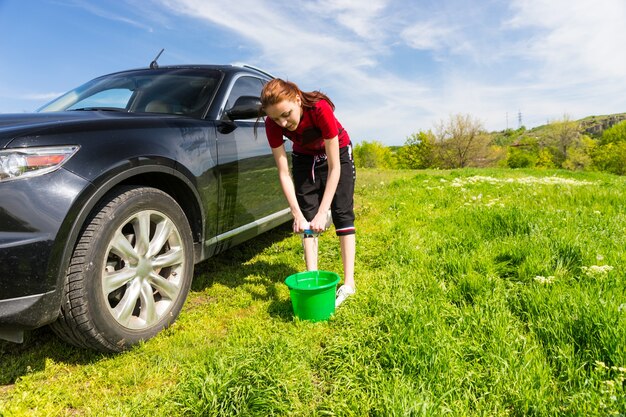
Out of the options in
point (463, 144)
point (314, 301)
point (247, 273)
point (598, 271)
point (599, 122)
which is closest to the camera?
point (314, 301)

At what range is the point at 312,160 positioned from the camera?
298 cm

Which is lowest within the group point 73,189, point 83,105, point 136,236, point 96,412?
point 96,412

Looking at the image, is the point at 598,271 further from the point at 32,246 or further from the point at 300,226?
the point at 32,246

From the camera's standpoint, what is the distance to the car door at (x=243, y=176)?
116 inches

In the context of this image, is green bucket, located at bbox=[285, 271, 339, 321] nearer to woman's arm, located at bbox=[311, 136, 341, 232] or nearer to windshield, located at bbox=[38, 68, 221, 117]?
woman's arm, located at bbox=[311, 136, 341, 232]

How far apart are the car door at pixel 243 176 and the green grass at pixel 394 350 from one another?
0.53 metres

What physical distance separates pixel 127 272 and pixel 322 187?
1480 mm

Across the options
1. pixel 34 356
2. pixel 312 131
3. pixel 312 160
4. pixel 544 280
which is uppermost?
pixel 312 131

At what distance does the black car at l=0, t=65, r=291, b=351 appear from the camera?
1.77m

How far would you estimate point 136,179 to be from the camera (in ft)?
7.93

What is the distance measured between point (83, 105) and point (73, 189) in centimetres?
171

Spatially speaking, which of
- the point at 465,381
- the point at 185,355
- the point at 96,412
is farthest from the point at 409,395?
the point at 96,412

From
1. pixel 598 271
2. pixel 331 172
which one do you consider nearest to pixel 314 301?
pixel 331 172

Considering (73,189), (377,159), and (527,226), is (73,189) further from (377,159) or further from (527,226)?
(377,159)
